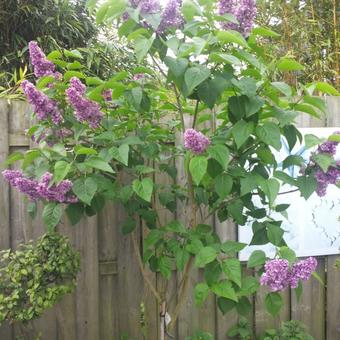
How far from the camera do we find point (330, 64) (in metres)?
3.66

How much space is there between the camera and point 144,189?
1728mm

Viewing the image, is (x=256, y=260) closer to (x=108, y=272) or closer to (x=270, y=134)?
(x=270, y=134)

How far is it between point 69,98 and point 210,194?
28.8 inches

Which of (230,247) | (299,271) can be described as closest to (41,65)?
(230,247)

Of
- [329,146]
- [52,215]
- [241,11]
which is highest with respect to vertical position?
[241,11]

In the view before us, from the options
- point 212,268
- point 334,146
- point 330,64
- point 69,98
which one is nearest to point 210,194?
point 212,268

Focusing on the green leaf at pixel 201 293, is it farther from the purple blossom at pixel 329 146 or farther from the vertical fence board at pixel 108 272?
the vertical fence board at pixel 108 272

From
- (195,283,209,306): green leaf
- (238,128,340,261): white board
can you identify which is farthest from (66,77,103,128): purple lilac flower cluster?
(238,128,340,261): white board

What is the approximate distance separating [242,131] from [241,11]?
40 cm

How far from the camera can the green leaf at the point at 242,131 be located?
1624mm

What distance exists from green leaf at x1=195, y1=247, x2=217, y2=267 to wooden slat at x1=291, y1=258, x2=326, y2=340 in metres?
1.45

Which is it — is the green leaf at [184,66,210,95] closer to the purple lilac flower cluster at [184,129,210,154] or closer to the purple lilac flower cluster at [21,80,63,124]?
the purple lilac flower cluster at [184,129,210,154]

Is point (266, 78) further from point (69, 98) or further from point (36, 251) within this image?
point (36, 251)

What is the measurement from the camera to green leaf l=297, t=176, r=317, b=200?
174 centimetres
